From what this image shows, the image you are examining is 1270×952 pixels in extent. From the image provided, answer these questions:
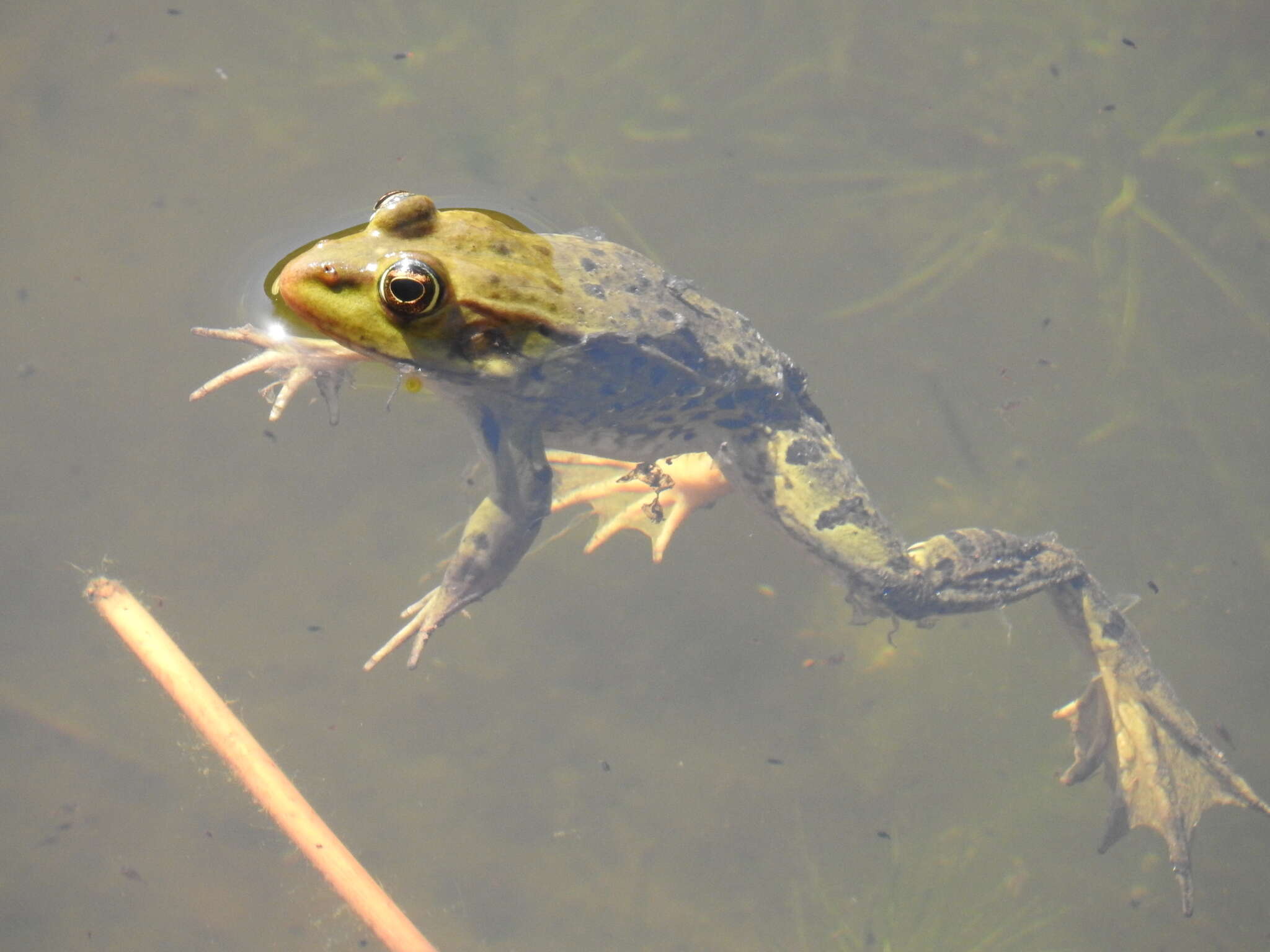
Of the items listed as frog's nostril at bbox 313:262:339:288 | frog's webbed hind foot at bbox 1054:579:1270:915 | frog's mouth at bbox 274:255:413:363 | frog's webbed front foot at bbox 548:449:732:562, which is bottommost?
frog's webbed hind foot at bbox 1054:579:1270:915

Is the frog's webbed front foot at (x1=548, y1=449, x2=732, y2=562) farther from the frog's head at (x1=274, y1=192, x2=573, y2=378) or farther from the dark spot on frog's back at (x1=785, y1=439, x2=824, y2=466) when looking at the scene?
the frog's head at (x1=274, y1=192, x2=573, y2=378)

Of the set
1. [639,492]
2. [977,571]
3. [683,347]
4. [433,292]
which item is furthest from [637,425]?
[977,571]

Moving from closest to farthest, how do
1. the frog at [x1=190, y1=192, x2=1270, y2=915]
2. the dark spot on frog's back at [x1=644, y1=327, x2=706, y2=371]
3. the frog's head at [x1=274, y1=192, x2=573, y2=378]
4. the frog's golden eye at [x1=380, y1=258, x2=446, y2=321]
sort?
the frog's golden eye at [x1=380, y1=258, x2=446, y2=321]
the frog's head at [x1=274, y1=192, x2=573, y2=378]
the frog at [x1=190, y1=192, x2=1270, y2=915]
the dark spot on frog's back at [x1=644, y1=327, x2=706, y2=371]

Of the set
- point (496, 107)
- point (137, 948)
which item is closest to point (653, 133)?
point (496, 107)

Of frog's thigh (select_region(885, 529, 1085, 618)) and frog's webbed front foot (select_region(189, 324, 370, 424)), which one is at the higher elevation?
frog's webbed front foot (select_region(189, 324, 370, 424))

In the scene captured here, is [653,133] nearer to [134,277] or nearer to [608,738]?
[134,277]

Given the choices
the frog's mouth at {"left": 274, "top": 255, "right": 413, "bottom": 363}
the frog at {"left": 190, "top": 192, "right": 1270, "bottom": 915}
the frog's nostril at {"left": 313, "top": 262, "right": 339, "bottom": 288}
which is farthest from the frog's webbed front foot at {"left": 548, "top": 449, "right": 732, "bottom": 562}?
the frog's nostril at {"left": 313, "top": 262, "right": 339, "bottom": 288}

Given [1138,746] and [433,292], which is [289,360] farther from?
[1138,746]

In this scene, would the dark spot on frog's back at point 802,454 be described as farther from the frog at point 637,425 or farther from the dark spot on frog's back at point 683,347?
the dark spot on frog's back at point 683,347
